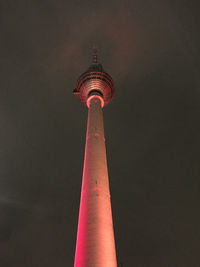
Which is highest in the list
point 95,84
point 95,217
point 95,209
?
point 95,84

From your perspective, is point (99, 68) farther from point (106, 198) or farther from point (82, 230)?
point (82, 230)

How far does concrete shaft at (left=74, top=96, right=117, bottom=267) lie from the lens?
21719mm

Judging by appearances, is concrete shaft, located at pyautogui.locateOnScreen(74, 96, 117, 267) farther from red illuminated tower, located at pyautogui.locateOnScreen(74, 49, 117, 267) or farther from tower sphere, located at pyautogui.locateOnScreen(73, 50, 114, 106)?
tower sphere, located at pyautogui.locateOnScreen(73, 50, 114, 106)

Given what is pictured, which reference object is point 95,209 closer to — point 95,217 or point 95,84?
point 95,217

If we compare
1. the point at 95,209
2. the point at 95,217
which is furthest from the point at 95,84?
the point at 95,217

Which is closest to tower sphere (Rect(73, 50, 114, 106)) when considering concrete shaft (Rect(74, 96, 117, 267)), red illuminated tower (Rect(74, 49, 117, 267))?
red illuminated tower (Rect(74, 49, 117, 267))

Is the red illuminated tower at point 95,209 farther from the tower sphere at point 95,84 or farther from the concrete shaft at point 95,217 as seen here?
the tower sphere at point 95,84

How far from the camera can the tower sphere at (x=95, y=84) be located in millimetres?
41688

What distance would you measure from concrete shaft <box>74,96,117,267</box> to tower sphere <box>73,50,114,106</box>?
11948mm

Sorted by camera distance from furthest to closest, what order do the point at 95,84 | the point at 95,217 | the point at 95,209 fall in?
the point at 95,84, the point at 95,209, the point at 95,217

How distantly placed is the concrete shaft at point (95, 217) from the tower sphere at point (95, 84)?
11.9 meters

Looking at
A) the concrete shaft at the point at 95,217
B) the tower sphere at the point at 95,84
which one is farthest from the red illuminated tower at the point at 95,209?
the tower sphere at the point at 95,84

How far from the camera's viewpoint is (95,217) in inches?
950

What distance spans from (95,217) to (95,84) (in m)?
25.9
